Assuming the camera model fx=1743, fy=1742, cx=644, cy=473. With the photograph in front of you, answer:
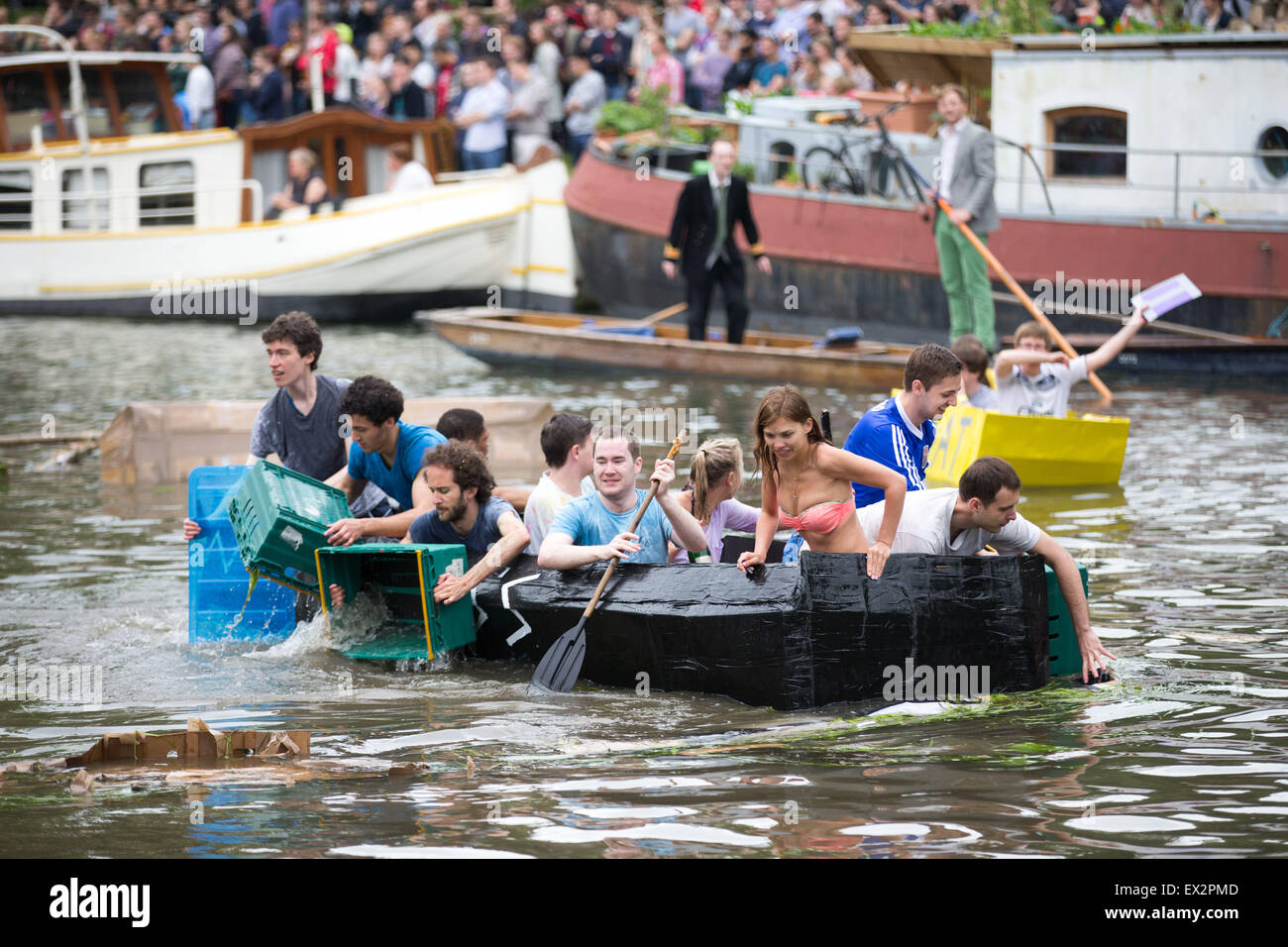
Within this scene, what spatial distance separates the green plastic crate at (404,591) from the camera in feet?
25.0

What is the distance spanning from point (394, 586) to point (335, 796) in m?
2.29

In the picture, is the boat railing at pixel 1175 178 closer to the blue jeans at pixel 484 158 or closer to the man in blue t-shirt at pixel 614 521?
the blue jeans at pixel 484 158

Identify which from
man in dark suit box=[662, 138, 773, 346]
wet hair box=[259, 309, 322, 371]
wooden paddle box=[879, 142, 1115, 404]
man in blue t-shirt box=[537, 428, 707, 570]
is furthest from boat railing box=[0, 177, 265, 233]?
man in blue t-shirt box=[537, 428, 707, 570]

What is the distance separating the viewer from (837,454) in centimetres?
674

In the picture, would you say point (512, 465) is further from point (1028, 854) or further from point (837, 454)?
point (1028, 854)

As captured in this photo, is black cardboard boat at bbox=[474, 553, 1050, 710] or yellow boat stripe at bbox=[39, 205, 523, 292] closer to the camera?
black cardboard boat at bbox=[474, 553, 1050, 710]

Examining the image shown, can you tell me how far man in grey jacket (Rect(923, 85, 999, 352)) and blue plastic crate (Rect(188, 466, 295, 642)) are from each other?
25.8ft

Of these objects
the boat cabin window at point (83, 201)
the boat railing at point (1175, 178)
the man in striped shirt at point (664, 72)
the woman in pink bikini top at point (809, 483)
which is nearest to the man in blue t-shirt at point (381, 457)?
the woman in pink bikini top at point (809, 483)

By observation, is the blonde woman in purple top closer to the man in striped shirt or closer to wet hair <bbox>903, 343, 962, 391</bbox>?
wet hair <bbox>903, 343, 962, 391</bbox>

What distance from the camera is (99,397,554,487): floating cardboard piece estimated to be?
1310cm

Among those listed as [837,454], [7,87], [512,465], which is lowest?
[512,465]

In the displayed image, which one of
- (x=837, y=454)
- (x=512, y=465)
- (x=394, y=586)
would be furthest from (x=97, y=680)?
(x=512, y=465)
